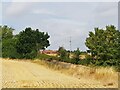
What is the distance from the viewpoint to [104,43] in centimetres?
5578

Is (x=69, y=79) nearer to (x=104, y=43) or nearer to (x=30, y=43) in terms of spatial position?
(x=104, y=43)

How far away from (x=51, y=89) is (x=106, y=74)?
28.6ft

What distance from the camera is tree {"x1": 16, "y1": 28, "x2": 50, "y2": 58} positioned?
98062mm

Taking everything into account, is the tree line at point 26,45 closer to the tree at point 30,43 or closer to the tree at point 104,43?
the tree at point 30,43

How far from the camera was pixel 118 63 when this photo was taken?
47.8m

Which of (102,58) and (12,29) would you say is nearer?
(102,58)

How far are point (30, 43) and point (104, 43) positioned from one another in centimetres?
4734

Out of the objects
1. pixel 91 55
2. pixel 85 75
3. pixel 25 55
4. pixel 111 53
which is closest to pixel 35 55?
pixel 25 55

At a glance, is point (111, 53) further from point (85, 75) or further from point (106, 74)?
point (106, 74)

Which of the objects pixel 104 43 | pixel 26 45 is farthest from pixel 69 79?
pixel 26 45

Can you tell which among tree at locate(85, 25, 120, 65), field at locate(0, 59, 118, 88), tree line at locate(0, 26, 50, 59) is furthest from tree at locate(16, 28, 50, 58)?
field at locate(0, 59, 118, 88)

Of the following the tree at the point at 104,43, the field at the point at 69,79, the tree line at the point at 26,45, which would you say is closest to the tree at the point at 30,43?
the tree line at the point at 26,45

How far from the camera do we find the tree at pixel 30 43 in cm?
9806

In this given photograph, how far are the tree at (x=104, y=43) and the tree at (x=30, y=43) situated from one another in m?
37.4
